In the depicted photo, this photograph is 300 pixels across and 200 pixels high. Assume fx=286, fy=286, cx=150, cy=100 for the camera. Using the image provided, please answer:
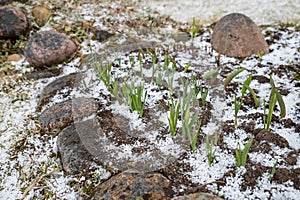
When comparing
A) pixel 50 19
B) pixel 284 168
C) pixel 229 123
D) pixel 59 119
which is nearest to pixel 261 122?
pixel 229 123

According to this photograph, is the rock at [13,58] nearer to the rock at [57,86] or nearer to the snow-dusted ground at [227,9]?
the rock at [57,86]

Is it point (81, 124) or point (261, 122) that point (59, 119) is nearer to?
point (81, 124)

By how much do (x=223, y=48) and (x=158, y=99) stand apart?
1.26 metres

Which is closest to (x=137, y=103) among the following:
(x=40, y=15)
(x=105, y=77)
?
(x=105, y=77)

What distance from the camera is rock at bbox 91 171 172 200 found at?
1830mm

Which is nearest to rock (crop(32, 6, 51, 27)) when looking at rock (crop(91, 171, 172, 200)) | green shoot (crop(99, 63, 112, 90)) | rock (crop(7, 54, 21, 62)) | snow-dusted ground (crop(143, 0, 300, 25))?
rock (crop(7, 54, 21, 62))

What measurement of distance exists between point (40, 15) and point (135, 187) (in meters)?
3.53

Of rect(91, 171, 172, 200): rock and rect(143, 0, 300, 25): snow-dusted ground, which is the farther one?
rect(143, 0, 300, 25): snow-dusted ground

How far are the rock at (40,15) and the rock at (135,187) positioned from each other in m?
3.25

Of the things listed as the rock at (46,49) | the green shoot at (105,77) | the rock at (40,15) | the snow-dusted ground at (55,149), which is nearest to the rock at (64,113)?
the snow-dusted ground at (55,149)

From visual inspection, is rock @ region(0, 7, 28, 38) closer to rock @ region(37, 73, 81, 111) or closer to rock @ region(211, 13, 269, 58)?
rock @ region(37, 73, 81, 111)

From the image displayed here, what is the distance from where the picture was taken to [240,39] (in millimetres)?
3418

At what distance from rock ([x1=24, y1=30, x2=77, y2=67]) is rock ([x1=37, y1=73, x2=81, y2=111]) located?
16.3 inches

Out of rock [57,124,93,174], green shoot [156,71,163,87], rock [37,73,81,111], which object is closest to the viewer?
rock [57,124,93,174]
